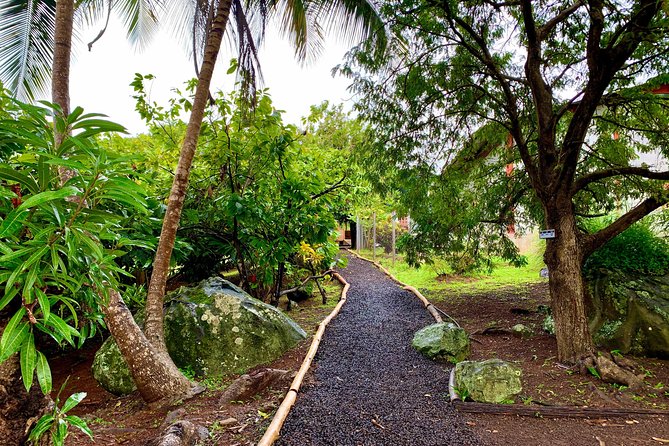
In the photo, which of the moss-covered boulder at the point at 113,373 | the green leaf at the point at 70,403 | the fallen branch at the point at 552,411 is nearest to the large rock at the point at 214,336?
the moss-covered boulder at the point at 113,373

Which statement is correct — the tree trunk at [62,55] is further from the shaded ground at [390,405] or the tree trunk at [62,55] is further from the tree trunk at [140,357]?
the shaded ground at [390,405]

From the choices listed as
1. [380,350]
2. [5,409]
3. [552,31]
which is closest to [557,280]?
[380,350]

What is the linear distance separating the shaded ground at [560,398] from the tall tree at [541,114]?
0.34 metres

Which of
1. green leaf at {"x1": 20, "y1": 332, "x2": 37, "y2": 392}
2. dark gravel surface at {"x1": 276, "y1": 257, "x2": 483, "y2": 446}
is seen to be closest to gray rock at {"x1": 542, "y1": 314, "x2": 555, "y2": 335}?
dark gravel surface at {"x1": 276, "y1": 257, "x2": 483, "y2": 446}

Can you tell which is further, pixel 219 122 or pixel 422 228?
pixel 422 228

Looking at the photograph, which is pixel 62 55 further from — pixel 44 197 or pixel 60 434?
pixel 60 434

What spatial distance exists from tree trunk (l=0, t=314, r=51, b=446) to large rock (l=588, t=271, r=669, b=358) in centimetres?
438

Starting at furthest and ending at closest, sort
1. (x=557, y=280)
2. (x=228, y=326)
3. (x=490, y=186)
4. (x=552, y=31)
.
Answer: (x=490, y=186) → (x=552, y=31) → (x=228, y=326) → (x=557, y=280)

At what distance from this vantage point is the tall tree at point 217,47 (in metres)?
2.86

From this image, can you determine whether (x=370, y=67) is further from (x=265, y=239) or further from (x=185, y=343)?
(x=185, y=343)

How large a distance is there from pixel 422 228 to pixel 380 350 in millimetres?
2767

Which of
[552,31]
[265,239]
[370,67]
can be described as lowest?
[265,239]

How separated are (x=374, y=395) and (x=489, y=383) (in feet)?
2.83

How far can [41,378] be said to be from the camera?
0.96 m
